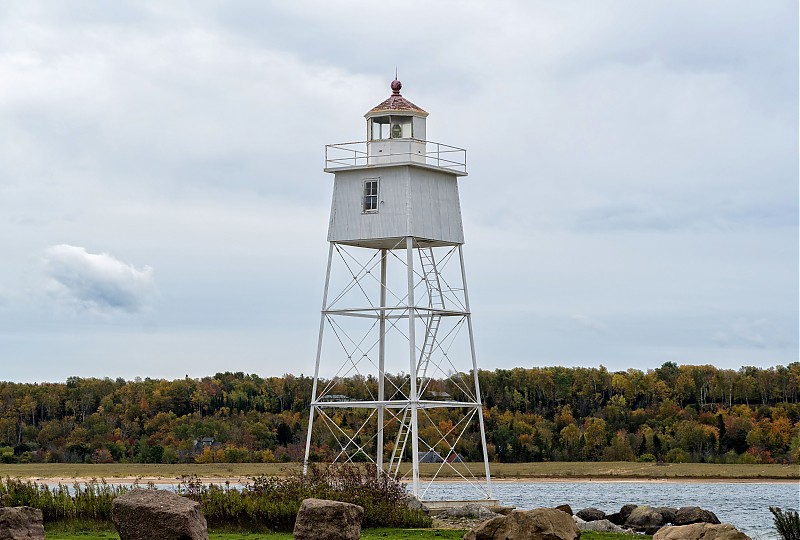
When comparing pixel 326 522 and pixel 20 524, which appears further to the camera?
pixel 326 522

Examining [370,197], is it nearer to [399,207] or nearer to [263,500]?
[399,207]

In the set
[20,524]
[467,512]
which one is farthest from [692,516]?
[20,524]

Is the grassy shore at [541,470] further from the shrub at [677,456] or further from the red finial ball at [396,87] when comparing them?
the red finial ball at [396,87]

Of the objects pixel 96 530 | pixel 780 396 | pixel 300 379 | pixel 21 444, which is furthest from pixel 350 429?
pixel 96 530

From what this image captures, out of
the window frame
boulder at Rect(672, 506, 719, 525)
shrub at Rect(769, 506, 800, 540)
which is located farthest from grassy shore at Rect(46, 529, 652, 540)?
the window frame

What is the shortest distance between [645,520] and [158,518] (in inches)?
894

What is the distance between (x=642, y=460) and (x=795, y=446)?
30.9 feet

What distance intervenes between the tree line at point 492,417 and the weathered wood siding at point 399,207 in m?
37.4

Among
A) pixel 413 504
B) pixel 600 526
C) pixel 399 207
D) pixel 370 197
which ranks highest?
pixel 370 197

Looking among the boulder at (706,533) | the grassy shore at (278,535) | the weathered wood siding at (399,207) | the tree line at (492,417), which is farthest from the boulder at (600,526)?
the tree line at (492,417)

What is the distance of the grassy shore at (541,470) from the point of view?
271 feet

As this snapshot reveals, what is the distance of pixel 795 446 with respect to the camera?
291 feet

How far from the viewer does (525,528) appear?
2495cm

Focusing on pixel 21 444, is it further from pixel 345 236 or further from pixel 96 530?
pixel 96 530
